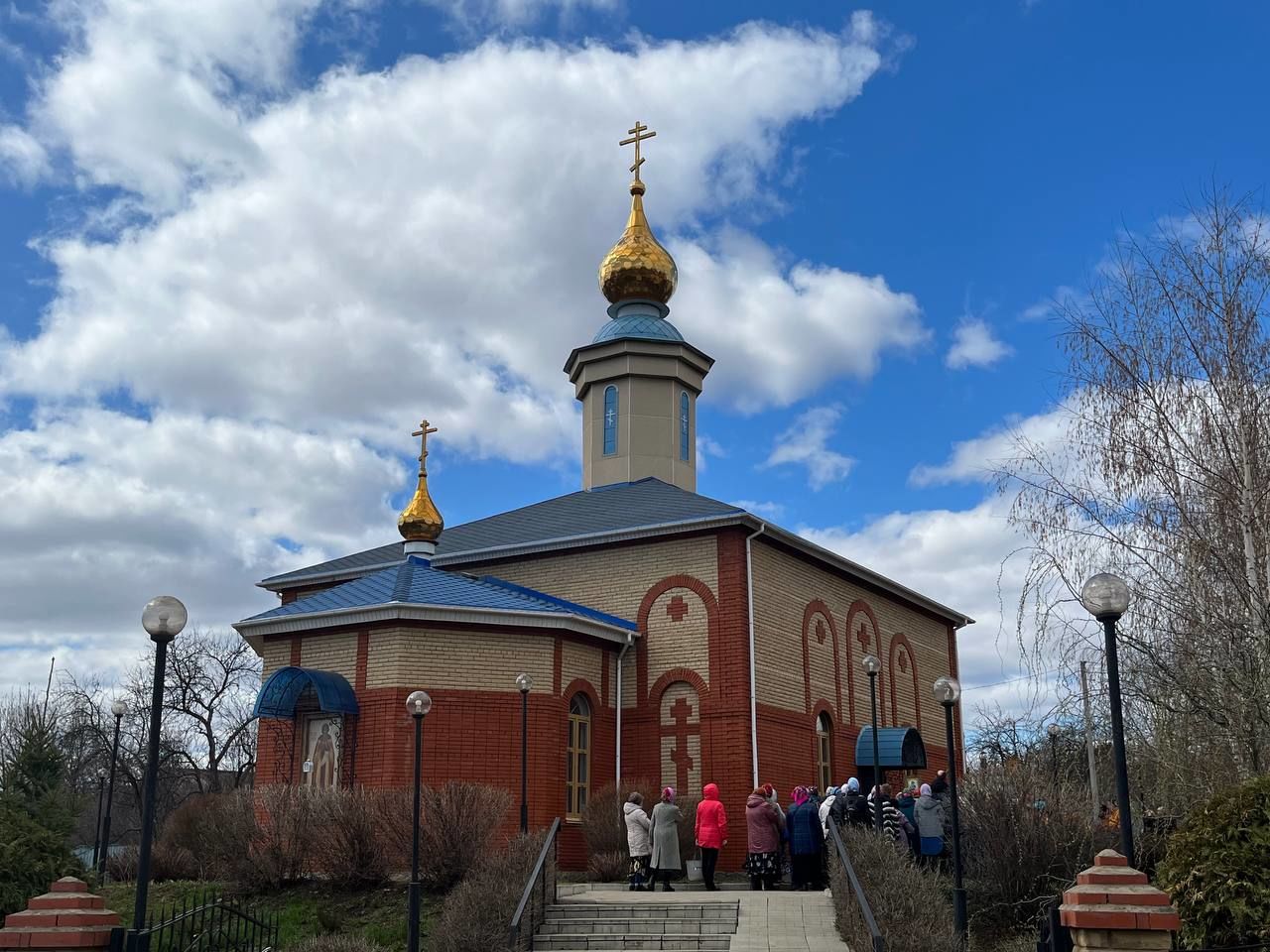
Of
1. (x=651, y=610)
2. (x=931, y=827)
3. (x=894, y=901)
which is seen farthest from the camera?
(x=651, y=610)

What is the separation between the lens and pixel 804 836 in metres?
15.5

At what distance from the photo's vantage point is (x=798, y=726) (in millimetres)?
21719

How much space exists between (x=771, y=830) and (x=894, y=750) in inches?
343

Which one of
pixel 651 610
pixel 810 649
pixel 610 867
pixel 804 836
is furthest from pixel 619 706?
pixel 804 836

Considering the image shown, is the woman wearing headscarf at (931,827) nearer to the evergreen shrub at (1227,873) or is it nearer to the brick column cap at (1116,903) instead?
the evergreen shrub at (1227,873)

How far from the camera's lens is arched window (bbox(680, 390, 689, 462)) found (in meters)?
27.4

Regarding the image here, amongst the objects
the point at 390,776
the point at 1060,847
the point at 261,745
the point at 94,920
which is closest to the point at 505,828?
the point at 390,776

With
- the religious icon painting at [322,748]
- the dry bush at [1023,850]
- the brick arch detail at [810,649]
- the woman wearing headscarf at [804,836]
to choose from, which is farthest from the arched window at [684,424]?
the dry bush at [1023,850]

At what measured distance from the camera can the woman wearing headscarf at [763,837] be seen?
15586 millimetres

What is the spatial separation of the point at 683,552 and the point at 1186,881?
13.3m

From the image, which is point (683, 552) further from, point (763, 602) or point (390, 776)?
point (390, 776)

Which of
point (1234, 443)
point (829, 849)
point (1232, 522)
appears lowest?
point (829, 849)

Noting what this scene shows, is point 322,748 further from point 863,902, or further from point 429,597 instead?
point 863,902

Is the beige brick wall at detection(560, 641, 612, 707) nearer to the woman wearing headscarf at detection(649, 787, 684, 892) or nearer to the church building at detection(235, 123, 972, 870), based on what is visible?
the church building at detection(235, 123, 972, 870)
